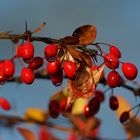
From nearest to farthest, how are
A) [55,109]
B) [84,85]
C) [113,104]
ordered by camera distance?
[84,85], [113,104], [55,109]

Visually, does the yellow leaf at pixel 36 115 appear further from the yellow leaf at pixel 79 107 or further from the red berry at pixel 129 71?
the red berry at pixel 129 71

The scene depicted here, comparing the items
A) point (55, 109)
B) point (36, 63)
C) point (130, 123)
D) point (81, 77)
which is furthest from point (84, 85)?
point (130, 123)

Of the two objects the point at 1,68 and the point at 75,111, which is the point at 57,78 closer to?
the point at 1,68

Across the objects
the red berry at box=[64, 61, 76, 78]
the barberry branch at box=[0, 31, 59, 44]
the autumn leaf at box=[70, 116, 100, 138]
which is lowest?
the autumn leaf at box=[70, 116, 100, 138]

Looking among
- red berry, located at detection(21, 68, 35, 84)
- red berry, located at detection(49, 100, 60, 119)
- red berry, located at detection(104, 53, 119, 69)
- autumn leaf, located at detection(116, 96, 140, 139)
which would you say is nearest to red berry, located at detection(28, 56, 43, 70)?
red berry, located at detection(21, 68, 35, 84)

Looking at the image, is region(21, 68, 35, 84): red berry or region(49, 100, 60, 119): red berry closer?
region(21, 68, 35, 84): red berry

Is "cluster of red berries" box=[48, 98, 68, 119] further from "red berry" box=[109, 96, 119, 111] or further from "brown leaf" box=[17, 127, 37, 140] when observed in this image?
"brown leaf" box=[17, 127, 37, 140]

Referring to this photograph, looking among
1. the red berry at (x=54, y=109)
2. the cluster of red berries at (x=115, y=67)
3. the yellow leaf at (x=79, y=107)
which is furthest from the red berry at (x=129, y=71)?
the yellow leaf at (x=79, y=107)

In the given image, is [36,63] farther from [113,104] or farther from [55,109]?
[55,109]
